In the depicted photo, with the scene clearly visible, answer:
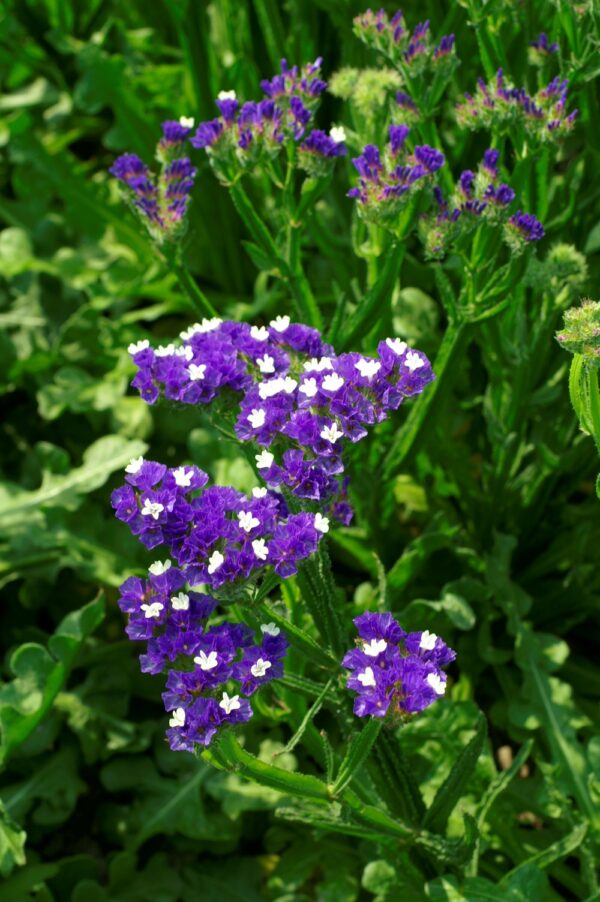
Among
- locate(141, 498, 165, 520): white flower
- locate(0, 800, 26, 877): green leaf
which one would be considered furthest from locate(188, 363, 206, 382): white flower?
locate(0, 800, 26, 877): green leaf

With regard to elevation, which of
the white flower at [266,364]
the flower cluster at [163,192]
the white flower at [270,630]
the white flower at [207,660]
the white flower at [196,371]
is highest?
the flower cluster at [163,192]

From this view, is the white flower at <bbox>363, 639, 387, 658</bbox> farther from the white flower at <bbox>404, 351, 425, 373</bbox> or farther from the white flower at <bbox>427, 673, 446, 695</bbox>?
the white flower at <bbox>404, 351, 425, 373</bbox>

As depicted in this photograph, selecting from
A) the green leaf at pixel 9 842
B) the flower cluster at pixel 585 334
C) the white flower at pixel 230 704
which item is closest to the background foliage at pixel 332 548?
the green leaf at pixel 9 842

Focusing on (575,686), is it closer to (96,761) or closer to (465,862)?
(465,862)

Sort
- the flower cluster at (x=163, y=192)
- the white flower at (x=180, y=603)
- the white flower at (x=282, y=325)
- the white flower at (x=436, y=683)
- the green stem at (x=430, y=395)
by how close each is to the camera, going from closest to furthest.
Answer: the white flower at (x=436, y=683) < the white flower at (x=180, y=603) < the white flower at (x=282, y=325) < the flower cluster at (x=163, y=192) < the green stem at (x=430, y=395)

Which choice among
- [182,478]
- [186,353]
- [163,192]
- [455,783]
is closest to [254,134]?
[163,192]

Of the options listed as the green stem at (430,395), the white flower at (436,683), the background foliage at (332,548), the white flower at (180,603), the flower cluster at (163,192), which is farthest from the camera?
the background foliage at (332,548)

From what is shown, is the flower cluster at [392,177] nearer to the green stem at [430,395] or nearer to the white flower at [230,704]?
the green stem at [430,395]

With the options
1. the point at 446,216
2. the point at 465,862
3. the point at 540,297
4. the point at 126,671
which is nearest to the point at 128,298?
the point at 126,671
